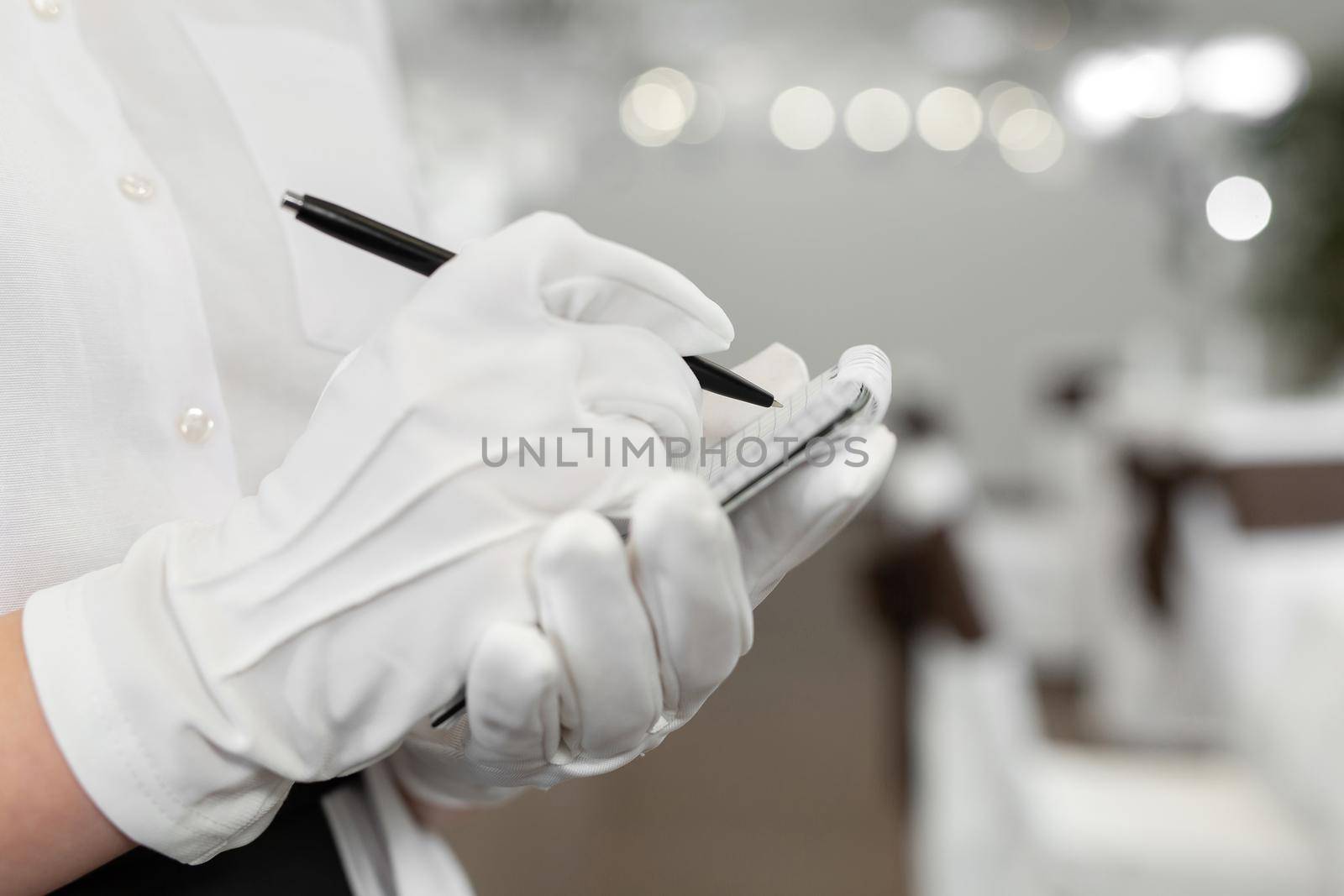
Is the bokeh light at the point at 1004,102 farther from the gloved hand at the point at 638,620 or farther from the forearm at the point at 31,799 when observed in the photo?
the forearm at the point at 31,799

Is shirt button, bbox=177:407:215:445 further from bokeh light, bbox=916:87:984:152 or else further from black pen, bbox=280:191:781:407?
bokeh light, bbox=916:87:984:152

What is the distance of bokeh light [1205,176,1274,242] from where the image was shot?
5488mm

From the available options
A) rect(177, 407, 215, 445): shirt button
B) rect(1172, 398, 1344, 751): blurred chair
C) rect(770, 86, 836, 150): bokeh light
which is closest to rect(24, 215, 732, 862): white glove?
rect(177, 407, 215, 445): shirt button

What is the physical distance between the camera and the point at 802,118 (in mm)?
6055

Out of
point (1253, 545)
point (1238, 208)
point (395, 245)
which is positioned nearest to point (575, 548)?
point (395, 245)

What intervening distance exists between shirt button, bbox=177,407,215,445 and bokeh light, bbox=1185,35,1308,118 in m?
6.11

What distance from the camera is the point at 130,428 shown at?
1.81 ft

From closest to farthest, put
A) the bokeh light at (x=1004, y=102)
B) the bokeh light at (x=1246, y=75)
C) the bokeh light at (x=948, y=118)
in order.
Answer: the bokeh light at (x=1246, y=75) < the bokeh light at (x=1004, y=102) < the bokeh light at (x=948, y=118)

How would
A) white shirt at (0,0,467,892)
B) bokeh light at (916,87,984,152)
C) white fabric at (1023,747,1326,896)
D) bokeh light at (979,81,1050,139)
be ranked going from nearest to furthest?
1. white shirt at (0,0,467,892)
2. white fabric at (1023,747,1326,896)
3. bokeh light at (979,81,1050,139)
4. bokeh light at (916,87,984,152)

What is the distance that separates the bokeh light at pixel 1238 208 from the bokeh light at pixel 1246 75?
370 mm

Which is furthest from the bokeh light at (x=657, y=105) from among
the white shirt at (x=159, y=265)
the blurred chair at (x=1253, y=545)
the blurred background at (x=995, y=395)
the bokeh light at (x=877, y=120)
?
the white shirt at (x=159, y=265)

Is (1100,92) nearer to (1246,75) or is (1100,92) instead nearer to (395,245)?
(1246,75)

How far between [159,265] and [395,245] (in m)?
0.16

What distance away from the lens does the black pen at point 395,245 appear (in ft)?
1.61
